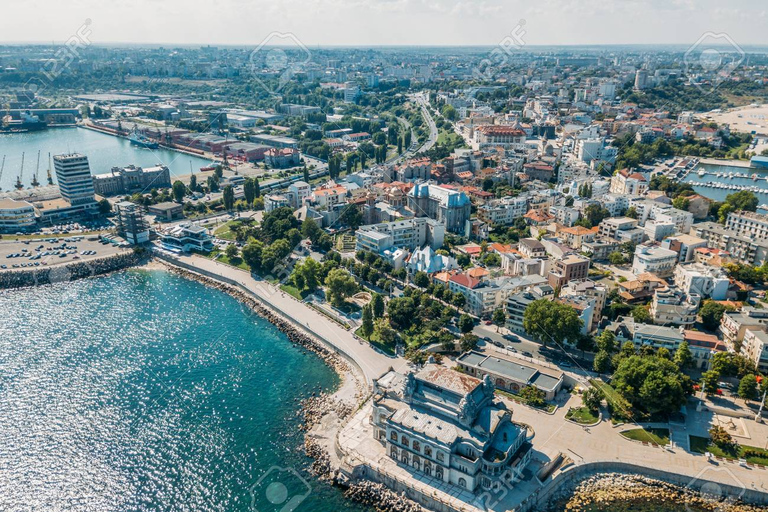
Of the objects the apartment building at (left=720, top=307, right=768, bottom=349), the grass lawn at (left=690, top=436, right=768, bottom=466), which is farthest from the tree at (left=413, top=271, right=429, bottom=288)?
the grass lawn at (left=690, top=436, right=768, bottom=466)

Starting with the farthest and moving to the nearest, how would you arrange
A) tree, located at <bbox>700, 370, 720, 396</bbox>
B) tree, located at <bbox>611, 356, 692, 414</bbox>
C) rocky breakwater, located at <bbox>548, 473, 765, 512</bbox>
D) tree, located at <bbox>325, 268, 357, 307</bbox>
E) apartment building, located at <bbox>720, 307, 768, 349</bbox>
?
1. tree, located at <bbox>325, 268, 357, 307</bbox>
2. apartment building, located at <bbox>720, 307, 768, 349</bbox>
3. tree, located at <bbox>700, 370, 720, 396</bbox>
4. tree, located at <bbox>611, 356, 692, 414</bbox>
5. rocky breakwater, located at <bbox>548, 473, 765, 512</bbox>

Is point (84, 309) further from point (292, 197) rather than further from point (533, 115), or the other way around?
point (533, 115)

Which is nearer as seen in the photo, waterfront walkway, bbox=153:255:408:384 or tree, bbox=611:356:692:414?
tree, bbox=611:356:692:414

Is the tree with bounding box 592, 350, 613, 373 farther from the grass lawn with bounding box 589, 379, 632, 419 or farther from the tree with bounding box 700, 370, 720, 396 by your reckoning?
the tree with bounding box 700, 370, 720, 396

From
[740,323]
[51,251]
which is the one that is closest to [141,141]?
[51,251]

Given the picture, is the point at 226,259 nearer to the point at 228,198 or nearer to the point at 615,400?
the point at 228,198

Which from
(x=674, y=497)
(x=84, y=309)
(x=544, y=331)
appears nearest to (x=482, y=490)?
(x=674, y=497)

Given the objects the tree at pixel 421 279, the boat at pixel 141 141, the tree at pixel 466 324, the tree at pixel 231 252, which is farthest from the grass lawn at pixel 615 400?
the boat at pixel 141 141
